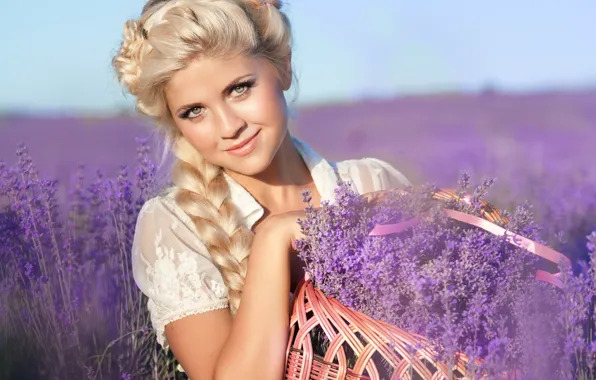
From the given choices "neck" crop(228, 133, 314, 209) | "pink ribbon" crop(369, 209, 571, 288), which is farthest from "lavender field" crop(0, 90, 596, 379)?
"neck" crop(228, 133, 314, 209)

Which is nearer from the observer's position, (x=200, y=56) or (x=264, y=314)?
(x=264, y=314)

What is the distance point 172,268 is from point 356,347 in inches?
27.1

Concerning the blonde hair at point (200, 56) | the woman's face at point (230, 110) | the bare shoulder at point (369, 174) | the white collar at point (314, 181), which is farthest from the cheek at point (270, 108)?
the bare shoulder at point (369, 174)

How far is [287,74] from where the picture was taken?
72.1 inches

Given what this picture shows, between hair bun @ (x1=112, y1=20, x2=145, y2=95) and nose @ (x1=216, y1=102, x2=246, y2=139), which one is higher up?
hair bun @ (x1=112, y1=20, x2=145, y2=95)

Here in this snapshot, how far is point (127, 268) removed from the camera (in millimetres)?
2053

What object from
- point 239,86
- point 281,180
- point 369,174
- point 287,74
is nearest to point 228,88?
point 239,86

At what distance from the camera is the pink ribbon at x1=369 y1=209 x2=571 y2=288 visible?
1.08 m

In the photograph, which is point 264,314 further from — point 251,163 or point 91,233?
point 91,233

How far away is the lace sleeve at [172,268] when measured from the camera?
5.35 feet

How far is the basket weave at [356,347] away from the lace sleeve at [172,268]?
409 millimetres

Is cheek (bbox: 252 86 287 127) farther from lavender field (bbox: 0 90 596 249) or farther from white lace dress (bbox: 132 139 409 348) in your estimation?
lavender field (bbox: 0 90 596 249)

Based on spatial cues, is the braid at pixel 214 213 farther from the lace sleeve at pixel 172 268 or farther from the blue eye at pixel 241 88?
the blue eye at pixel 241 88

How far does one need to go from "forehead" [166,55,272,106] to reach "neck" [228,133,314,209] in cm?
35
